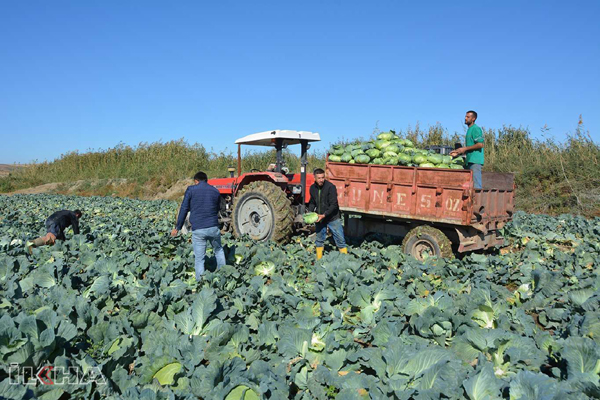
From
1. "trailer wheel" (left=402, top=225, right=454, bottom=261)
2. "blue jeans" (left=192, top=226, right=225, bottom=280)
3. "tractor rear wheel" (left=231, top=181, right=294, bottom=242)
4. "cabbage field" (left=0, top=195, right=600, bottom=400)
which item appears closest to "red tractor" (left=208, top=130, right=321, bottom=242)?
"tractor rear wheel" (left=231, top=181, right=294, bottom=242)

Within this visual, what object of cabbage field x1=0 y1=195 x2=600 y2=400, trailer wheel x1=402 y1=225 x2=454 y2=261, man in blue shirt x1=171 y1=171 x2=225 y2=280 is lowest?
cabbage field x1=0 y1=195 x2=600 y2=400

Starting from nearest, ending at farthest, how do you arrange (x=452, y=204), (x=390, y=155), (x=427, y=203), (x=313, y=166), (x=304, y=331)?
(x=304, y=331) < (x=452, y=204) < (x=427, y=203) < (x=390, y=155) < (x=313, y=166)

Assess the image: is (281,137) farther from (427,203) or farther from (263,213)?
(427,203)

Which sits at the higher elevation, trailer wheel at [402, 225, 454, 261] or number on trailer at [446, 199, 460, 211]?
number on trailer at [446, 199, 460, 211]

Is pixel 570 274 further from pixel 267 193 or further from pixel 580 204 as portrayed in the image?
pixel 580 204

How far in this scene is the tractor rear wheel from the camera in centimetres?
790

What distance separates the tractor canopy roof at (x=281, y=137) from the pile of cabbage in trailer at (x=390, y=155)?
51 cm

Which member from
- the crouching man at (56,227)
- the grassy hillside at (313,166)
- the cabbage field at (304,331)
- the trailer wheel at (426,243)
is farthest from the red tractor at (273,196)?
the grassy hillside at (313,166)

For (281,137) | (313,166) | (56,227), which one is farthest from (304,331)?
(313,166)

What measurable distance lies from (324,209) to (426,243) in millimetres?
1787

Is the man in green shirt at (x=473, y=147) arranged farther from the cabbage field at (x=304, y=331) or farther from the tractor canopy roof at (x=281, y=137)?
the tractor canopy roof at (x=281, y=137)

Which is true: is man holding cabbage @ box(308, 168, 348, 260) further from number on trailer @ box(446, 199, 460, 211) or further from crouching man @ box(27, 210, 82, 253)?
crouching man @ box(27, 210, 82, 253)

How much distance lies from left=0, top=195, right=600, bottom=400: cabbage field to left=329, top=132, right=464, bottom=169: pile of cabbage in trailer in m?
1.70

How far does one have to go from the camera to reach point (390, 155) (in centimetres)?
739
